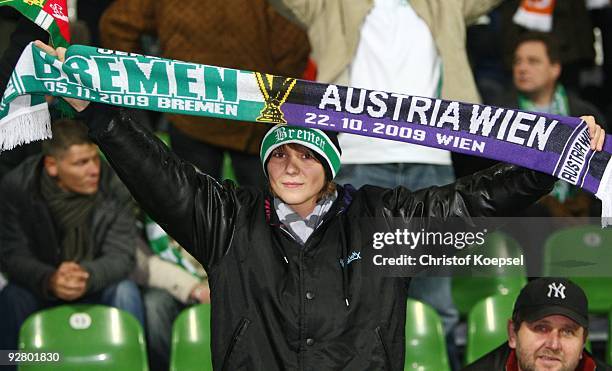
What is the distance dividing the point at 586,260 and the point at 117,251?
241 centimetres

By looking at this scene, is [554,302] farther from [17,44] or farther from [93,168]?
[93,168]

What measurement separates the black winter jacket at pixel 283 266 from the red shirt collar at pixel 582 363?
2.80 ft

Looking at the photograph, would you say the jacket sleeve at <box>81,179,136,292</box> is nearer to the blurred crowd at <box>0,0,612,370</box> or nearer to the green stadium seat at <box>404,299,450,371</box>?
the blurred crowd at <box>0,0,612,370</box>

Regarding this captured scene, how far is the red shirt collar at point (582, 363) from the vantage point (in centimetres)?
518

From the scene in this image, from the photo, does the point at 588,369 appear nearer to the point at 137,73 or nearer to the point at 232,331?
the point at 232,331

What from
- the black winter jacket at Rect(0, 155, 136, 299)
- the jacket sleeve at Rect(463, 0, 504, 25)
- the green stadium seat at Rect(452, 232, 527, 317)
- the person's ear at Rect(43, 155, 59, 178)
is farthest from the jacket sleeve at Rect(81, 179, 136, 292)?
the jacket sleeve at Rect(463, 0, 504, 25)

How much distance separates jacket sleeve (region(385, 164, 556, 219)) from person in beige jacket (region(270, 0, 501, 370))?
1.57 meters

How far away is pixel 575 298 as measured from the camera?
5.24 metres

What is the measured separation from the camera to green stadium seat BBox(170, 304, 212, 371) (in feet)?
19.1

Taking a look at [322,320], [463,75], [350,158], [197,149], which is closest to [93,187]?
[197,149]

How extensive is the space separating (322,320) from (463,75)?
89.0 inches

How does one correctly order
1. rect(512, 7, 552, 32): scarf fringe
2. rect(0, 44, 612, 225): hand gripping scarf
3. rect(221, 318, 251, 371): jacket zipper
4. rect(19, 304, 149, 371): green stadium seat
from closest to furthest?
rect(221, 318, 251, 371): jacket zipper
rect(0, 44, 612, 225): hand gripping scarf
rect(19, 304, 149, 371): green stadium seat
rect(512, 7, 552, 32): scarf fringe

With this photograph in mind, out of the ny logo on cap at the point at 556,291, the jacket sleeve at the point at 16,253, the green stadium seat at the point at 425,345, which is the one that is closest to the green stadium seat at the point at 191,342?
the jacket sleeve at the point at 16,253

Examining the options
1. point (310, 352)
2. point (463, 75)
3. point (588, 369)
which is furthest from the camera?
point (463, 75)
